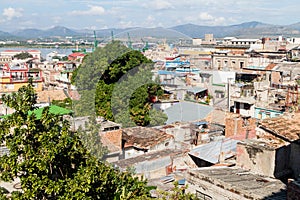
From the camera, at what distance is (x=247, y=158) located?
4988 millimetres

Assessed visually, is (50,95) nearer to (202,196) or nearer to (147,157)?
(147,157)

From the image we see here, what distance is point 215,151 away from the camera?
21.6 feet

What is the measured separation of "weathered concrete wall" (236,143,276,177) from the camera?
469cm

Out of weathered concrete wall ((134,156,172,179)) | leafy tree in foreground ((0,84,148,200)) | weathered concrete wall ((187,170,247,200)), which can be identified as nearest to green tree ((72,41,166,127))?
weathered concrete wall ((134,156,172,179))

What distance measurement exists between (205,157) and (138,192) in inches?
88.3

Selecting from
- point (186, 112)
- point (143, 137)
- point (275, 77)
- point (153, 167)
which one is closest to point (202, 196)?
point (153, 167)

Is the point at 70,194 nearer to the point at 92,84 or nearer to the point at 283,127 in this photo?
the point at 283,127

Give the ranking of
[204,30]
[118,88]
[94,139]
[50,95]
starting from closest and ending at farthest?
1. [94,139]
2. [118,88]
3. [50,95]
4. [204,30]

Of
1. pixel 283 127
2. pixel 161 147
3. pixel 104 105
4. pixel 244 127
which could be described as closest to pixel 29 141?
pixel 283 127

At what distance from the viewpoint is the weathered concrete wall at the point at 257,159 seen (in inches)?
185

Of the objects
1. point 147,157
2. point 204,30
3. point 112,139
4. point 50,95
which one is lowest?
point 50,95

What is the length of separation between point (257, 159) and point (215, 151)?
1750 millimetres

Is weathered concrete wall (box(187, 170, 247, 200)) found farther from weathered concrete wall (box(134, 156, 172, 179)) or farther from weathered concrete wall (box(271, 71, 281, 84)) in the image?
weathered concrete wall (box(271, 71, 281, 84))

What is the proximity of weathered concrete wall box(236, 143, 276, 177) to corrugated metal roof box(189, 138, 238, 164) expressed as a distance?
1014 millimetres
